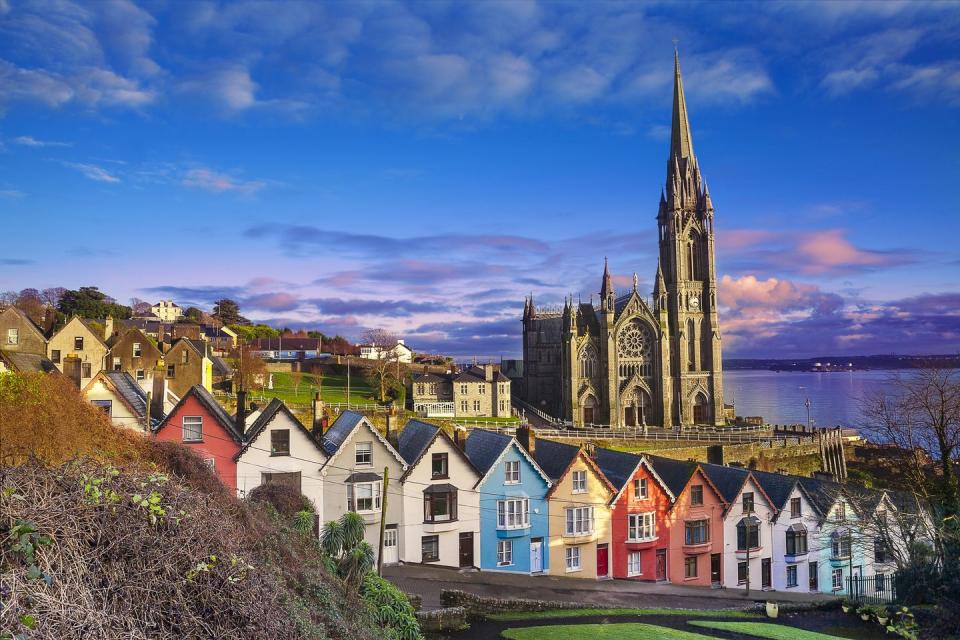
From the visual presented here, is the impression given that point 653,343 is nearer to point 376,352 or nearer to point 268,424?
point 376,352

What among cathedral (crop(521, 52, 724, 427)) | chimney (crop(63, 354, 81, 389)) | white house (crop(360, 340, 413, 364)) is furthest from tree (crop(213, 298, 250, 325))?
chimney (crop(63, 354, 81, 389))

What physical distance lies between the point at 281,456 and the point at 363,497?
4403mm

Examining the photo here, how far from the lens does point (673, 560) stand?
35.6 meters

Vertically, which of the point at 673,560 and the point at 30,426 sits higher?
the point at 30,426

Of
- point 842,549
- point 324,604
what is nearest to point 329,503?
point 324,604

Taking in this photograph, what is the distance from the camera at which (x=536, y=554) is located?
3369 centimetres

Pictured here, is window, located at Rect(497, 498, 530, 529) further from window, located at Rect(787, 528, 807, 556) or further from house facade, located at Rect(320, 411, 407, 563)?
window, located at Rect(787, 528, 807, 556)

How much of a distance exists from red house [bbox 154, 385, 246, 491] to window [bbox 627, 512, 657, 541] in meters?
20.2

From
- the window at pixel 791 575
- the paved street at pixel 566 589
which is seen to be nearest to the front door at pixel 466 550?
the paved street at pixel 566 589

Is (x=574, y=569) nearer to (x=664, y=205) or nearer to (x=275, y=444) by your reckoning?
(x=275, y=444)

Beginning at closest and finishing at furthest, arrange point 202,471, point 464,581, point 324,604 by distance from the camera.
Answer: point 324,604, point 202,471, point 464,581

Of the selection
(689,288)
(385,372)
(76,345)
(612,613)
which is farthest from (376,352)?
(612,613)

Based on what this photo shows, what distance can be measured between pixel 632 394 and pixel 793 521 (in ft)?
180

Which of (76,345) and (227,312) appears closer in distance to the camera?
(76,345)
